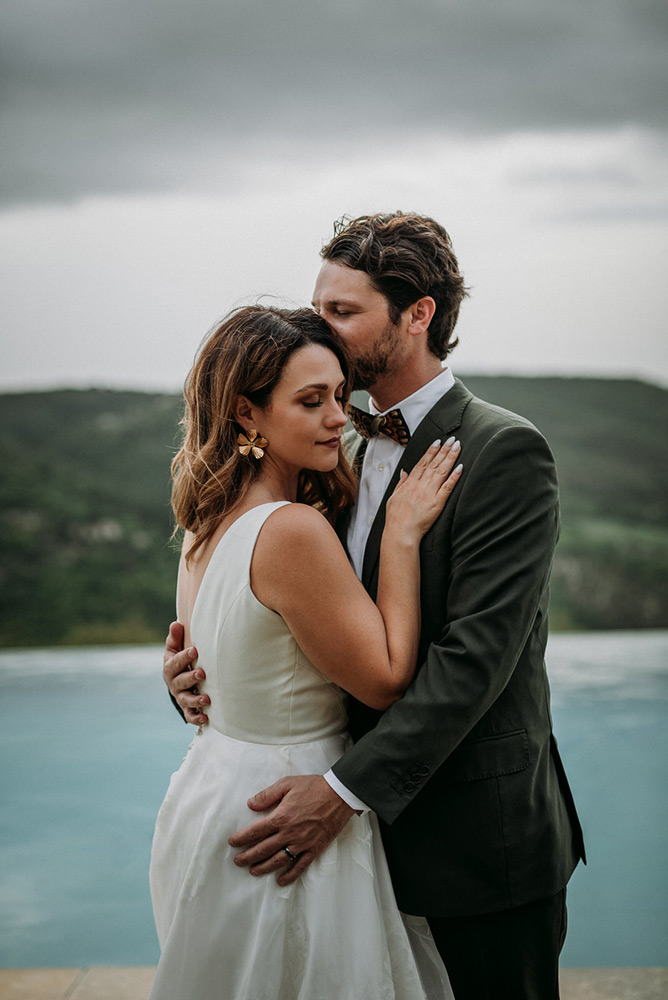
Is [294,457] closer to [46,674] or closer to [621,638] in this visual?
[46,674]

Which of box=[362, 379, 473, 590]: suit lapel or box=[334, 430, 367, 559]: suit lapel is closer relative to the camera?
box=[362, 379, 473, 590]: suit lapel

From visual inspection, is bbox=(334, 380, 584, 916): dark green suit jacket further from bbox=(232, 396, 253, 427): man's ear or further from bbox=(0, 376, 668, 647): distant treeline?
bbox=(0, 376, 668, 647): distant treeline

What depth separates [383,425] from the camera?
6.68 ft

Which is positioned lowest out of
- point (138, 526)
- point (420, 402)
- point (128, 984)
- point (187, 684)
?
point (138, 526)

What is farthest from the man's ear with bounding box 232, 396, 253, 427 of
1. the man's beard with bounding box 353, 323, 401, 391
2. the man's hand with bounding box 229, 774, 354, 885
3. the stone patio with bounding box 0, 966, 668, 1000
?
the stone patio with bounding box 0, 966, 668, 1000

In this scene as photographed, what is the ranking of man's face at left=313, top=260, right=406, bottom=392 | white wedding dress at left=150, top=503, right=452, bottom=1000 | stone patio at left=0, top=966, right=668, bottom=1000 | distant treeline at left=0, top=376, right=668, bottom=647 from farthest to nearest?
distant treeline at left=0, top=376, right=668, bottom=647, stone patio at left=0, top=966, right=668, bottom=1000, man's face at left=313, top=260, right=406, bottom=392, white wedding dress at left=150, top=503, right=452, bottom=1000

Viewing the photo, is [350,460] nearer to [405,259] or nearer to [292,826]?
[405,259]

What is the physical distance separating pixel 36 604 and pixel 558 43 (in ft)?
32.0

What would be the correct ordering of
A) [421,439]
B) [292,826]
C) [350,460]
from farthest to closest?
[350,460] → [421,439] → [292,826]

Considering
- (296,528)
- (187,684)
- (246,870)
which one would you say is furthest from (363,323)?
(246,870)

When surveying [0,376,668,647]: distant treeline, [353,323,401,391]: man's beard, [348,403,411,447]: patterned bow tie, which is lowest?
[0,376,668,647]: distant treeline

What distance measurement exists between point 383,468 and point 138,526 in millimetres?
11773

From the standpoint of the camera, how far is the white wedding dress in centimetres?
165

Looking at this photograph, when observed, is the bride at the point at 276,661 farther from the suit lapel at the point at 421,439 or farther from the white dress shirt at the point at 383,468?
the white dress shirt at the point at 383,468
